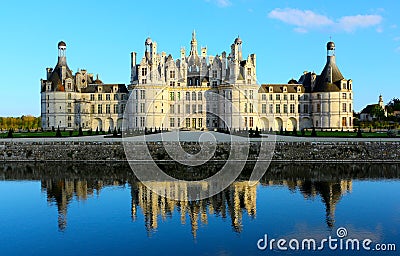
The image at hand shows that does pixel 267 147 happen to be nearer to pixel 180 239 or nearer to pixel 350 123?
pixel 180 239

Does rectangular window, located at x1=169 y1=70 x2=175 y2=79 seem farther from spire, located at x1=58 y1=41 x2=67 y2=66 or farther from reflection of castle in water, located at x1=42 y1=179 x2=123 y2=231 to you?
reflection of castle in water, located at x1=42 y1=179 x2=123 y2=231

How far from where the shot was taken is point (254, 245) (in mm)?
13531

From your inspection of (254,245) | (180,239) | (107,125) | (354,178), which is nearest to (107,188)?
(180,239)

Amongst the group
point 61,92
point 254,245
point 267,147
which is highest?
point 61,92

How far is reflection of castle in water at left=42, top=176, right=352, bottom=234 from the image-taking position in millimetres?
16891

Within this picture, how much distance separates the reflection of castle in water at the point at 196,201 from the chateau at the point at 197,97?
34.7 m

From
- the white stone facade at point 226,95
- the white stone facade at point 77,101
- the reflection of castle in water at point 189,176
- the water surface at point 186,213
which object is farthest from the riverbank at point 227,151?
the white stone facade at point 77,101

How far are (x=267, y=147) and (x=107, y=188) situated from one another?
14068 millimetres

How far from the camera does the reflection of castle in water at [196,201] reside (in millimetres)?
16891

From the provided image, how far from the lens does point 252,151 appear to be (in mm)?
31969

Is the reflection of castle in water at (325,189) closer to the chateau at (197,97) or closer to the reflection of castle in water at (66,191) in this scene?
the reflection of castle in water at (66,191)

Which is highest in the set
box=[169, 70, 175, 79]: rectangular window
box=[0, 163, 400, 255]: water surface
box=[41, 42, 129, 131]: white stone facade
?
box=[169, 70, 175, 79]: rectangular window

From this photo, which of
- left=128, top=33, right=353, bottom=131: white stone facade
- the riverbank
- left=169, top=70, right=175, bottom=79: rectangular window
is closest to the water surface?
the riverbank

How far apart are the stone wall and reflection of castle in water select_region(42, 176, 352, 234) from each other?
7.57 metres
